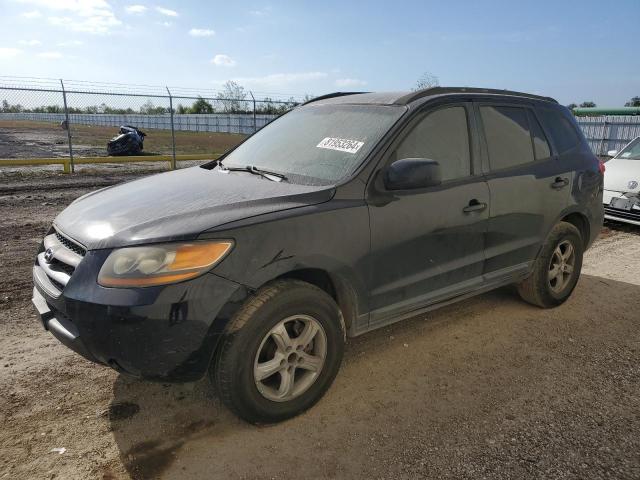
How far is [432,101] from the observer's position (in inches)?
137

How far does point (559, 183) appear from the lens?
13.9ft

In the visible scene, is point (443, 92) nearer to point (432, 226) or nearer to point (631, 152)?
point (432, 226)

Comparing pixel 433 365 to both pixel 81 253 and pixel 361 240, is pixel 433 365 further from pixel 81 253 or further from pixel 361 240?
pixel 81 253

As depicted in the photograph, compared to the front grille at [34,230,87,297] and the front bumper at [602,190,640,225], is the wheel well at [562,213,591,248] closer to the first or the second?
the front bumper at [602,190,640,225]

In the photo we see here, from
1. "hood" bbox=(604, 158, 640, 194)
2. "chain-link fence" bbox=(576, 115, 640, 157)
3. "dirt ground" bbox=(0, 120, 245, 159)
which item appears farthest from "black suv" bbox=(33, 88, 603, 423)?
"chain-link fence" bbox=(576, 115, 640, 157)

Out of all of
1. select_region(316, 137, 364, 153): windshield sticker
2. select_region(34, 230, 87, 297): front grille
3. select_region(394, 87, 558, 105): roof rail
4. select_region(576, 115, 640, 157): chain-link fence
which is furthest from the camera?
select_region(576, 115, 640, 157): chain-link fence

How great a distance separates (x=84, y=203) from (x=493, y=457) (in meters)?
2.80

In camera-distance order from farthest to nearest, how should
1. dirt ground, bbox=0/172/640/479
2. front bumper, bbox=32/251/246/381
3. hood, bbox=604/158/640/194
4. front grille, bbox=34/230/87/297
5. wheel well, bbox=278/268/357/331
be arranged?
hood, bbox=604/158/640/194 → wheel well, bbox=278/268/357/331 → front grille, bbox=34/230/87/297 → dirt ground, bbox=0/172/640/479 → front bumper, bbox=32/251/246/381

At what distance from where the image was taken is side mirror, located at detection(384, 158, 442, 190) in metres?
3.00

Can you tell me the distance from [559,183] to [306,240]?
2.60 m

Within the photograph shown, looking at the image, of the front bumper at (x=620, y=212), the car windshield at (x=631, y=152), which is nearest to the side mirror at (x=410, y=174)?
the front bumper at (x=620, y=212)

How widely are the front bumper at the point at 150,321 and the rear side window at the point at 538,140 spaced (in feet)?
9.48

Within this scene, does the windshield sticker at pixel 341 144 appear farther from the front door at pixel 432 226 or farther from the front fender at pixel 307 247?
the front fender at pixel 307 247

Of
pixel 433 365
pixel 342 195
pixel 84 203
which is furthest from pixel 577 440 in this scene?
pixel 84 203
